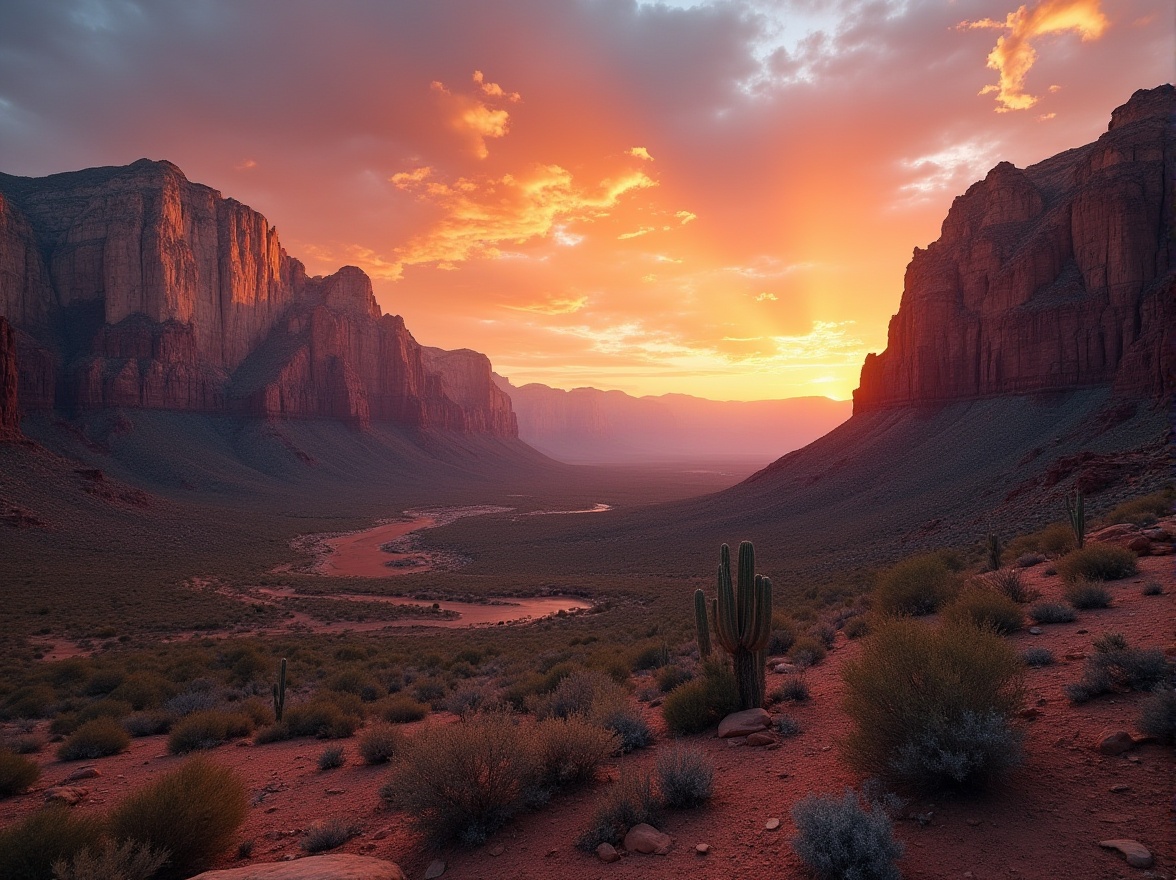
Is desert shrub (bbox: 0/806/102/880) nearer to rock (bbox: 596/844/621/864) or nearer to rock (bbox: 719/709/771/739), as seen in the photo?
rock (bbox: 596/844/621/864)

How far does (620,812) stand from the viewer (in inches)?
234

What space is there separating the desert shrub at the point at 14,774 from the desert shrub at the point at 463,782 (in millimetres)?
6986

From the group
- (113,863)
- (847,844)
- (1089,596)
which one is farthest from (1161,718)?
(113,863)

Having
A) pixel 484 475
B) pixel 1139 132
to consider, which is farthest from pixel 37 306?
pixel 1139 132

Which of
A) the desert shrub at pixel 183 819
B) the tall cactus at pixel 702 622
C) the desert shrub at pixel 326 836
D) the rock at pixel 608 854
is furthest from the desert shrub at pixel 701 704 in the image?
the desert shrub at pixel 183 819

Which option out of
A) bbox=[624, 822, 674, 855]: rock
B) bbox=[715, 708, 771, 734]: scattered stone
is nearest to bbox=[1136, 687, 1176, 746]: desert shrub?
bbox=[715, 708, 771, 734]: scattered stone

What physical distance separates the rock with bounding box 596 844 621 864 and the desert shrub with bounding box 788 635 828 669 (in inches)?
261

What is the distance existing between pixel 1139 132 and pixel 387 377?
136m

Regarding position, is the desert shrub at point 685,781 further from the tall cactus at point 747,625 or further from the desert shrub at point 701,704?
the tall cactus at point 747,625

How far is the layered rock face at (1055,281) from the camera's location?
151 ft

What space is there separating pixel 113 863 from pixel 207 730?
7339mm

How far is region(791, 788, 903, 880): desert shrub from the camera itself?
4273mm

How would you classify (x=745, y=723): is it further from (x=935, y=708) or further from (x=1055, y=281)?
(x=1055, y=281)

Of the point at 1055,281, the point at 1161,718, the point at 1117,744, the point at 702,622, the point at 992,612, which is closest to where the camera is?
the point at 1161,718
